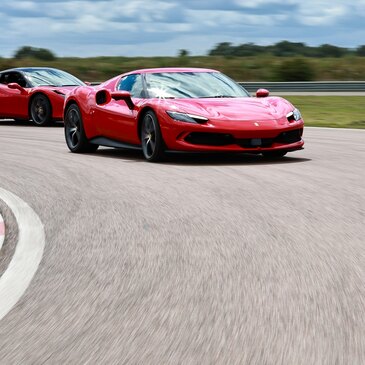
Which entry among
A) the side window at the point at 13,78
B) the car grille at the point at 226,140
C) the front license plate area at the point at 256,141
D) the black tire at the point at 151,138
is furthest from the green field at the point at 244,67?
the front license plate area at the point at 256,141

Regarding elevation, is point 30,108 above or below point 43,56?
above

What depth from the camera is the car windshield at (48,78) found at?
2063 cm

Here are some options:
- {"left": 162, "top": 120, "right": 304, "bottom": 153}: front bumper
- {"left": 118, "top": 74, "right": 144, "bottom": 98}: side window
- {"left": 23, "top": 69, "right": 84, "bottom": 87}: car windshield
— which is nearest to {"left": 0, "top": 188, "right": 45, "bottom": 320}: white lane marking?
{"left": 162, "top": 120, "right": 304, "bottom": 153}: front bumper

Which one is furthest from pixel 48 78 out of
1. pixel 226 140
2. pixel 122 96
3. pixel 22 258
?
pixel 22 258

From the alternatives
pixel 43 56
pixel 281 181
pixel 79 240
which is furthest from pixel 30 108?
pixel 43 56

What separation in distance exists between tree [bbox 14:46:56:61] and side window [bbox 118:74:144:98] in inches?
2117

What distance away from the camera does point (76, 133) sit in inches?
533

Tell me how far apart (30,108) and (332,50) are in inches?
2712

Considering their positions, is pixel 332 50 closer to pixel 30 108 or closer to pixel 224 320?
pixel 30 108

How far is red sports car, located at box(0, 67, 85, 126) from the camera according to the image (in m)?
20.0

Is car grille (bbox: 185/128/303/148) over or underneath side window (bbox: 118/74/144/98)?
underneath

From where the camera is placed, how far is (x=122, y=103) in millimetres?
12445

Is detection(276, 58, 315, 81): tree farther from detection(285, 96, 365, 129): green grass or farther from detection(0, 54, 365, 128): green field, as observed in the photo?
detection(285, 96, 365, 129): green grass

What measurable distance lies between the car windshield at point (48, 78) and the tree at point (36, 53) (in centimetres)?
4499
